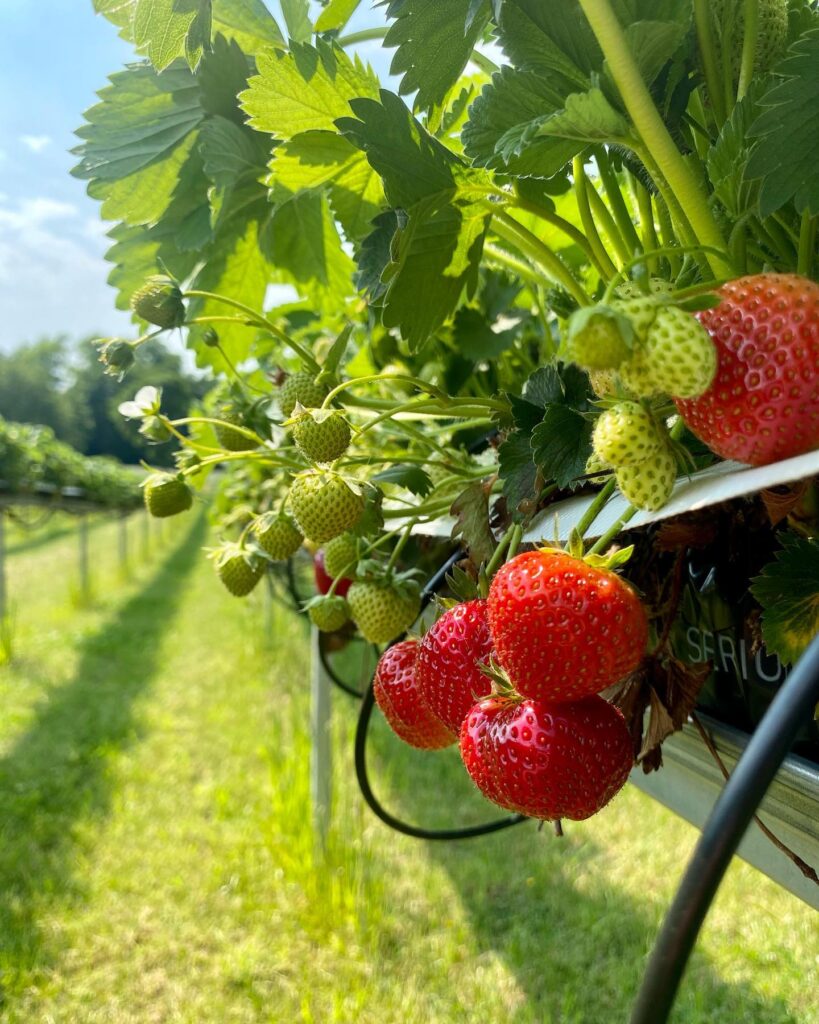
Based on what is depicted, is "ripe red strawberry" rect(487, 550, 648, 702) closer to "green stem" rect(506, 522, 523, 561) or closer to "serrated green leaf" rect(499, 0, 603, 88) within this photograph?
"green stem" rect(506, 522, 523, 561)

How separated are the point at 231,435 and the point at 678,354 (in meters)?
0.45

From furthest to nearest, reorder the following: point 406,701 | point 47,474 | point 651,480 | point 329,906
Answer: point 47,474, point 329,906, point 406,701, point 651,480

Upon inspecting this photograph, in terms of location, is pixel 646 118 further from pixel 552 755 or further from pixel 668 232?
pixel 552 755

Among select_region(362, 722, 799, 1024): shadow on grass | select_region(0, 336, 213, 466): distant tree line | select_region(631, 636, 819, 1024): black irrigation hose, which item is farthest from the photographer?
select_region(0, 336, 213, 466): distant tree line

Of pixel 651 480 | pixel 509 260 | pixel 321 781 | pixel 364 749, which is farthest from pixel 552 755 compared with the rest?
pixel 321 781

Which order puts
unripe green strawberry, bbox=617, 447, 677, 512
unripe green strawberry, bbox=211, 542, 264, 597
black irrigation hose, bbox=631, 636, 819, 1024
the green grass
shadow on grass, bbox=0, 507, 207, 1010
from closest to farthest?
black irrigation hose, bbox=631, 636, 819, 1024
unripe green strawberry, bbox=617, 447, 677, 512
unripe green strawberry, bbox=211, 542, 264, 597
the green grass
shadow on grass, bbox=0, 507, 207, 1010

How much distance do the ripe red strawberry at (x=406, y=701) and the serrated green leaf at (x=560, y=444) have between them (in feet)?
0.59

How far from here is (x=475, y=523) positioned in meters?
0.52

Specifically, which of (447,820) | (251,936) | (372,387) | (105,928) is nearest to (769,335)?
(372,387)

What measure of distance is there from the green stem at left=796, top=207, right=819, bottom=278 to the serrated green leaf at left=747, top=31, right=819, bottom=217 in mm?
19

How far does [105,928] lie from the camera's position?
230 centimetres

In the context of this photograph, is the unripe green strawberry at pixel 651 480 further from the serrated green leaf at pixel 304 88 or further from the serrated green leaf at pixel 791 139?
→ the serrated green leaf at pixel 304 88

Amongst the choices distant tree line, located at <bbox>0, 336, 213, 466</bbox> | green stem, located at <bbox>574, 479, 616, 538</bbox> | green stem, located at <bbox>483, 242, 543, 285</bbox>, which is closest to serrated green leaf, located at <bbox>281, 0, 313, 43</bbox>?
green stem, located at <bbox>483, 242, 543, 285</bbox>

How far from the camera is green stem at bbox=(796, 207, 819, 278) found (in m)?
0.37
